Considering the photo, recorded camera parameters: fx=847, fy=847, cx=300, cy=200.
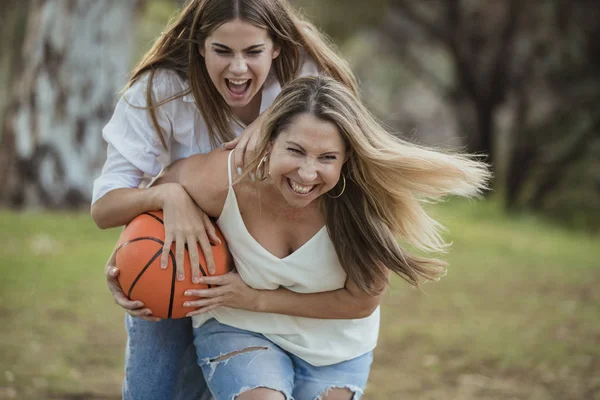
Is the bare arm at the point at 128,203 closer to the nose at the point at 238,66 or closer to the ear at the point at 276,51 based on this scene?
the nose at the point at 238,66

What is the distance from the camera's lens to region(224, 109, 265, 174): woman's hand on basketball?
136 inches

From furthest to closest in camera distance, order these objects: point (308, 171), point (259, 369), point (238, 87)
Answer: point (238, 87), point (259, 369), point (308, 171)

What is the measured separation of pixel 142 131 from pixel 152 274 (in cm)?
73

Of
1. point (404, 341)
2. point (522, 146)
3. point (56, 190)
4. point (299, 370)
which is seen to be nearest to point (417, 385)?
point (404, 341)

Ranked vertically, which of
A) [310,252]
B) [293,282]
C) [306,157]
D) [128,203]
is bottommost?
[293,282]

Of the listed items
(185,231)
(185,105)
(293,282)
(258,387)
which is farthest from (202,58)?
(258,387)

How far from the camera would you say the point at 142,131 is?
12.3 feet

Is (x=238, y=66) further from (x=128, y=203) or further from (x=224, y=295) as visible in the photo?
(x=224, y=295)

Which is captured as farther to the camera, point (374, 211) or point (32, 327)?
point (32, 327)

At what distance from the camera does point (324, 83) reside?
11.0ft

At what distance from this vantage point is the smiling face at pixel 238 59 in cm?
360

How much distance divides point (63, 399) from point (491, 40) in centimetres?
965

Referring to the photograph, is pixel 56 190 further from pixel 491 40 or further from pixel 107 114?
pixel 491 40

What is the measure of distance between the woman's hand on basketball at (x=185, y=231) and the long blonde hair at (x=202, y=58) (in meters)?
0.43
